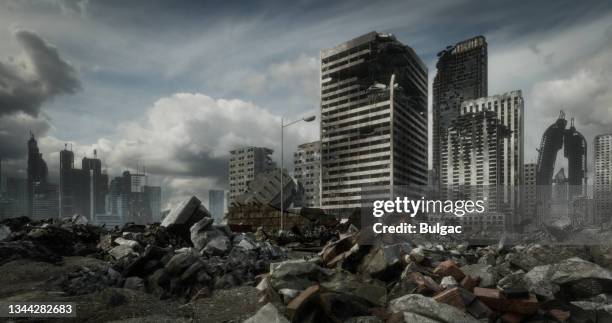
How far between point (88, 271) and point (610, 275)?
38.4 feet

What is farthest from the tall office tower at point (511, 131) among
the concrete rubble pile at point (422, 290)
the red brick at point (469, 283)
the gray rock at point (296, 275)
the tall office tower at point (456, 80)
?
the gray rock at point (296, 275)

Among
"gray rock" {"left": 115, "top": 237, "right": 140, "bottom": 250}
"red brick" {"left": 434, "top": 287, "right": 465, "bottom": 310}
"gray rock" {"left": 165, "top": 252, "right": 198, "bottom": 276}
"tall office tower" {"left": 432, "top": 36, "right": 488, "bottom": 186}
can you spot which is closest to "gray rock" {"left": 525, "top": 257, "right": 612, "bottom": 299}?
"red brick" {"left": 434, "top": 287, "right": 465, "bottom": 310}

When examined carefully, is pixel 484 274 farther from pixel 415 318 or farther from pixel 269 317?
pixel 269 317

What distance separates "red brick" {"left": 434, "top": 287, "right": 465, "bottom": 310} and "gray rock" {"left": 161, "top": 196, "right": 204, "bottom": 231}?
511 inches

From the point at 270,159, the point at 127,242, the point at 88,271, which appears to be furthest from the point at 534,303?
the point at 270,159

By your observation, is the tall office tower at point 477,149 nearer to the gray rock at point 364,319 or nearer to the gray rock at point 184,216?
the gray rock at point 184,216

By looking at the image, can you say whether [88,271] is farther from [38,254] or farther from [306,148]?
[306,148]

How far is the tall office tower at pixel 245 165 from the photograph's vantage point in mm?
136250

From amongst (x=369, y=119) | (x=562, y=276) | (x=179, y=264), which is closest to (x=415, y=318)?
(x=562, y=276)

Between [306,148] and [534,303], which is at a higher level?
[306,148]

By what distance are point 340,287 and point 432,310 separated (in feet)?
5.75

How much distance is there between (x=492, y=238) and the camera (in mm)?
16484

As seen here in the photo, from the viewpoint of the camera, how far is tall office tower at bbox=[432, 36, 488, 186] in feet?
552

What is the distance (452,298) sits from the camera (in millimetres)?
5699
